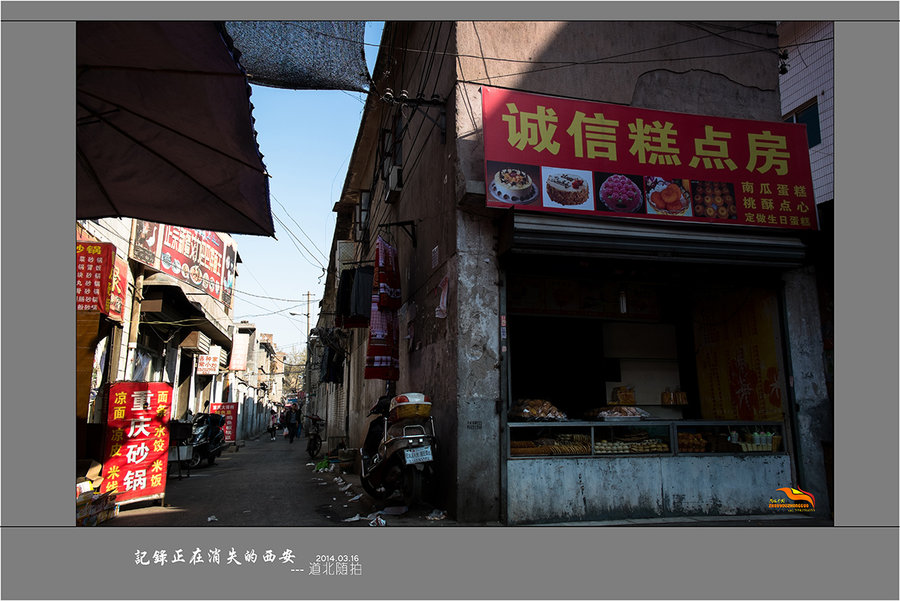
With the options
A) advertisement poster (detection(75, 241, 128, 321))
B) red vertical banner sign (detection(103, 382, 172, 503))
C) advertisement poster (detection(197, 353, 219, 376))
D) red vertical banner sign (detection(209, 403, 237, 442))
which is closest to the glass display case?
red vertical banner sign (detection(103, 382, 172, 503))

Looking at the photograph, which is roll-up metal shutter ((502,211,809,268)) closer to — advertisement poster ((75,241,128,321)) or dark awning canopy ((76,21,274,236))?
dark awning canopy ((76,21,274,236))

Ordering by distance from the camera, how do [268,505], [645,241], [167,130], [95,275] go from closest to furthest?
1. [167,130]
2. [645,241]
3. [268,505]
4. [95,275]

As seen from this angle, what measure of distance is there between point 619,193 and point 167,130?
4790 millimetres

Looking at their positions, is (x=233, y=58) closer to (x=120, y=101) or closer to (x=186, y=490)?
(x=120, y=101)

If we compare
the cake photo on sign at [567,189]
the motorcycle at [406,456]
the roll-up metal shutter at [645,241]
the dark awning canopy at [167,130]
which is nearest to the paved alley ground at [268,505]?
the motorcycle at [406,456]

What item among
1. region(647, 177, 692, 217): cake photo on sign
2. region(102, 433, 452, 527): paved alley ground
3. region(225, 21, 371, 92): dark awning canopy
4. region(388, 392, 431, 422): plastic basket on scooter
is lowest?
region(102, 433, 452, 527): paved alley ground

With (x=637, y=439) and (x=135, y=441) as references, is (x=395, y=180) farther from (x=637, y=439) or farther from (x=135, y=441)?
(x=637, y=439)

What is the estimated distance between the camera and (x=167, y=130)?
14.6 ft

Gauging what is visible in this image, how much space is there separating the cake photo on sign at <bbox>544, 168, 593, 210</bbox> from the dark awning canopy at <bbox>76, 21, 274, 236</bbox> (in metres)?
3.11

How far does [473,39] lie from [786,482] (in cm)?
680

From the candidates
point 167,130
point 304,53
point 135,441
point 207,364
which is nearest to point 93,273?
point 135,441

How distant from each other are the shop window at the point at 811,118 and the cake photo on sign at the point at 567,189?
7.97m

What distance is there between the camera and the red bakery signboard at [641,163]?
6.29 m

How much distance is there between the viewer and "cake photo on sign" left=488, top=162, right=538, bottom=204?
6141 mm
